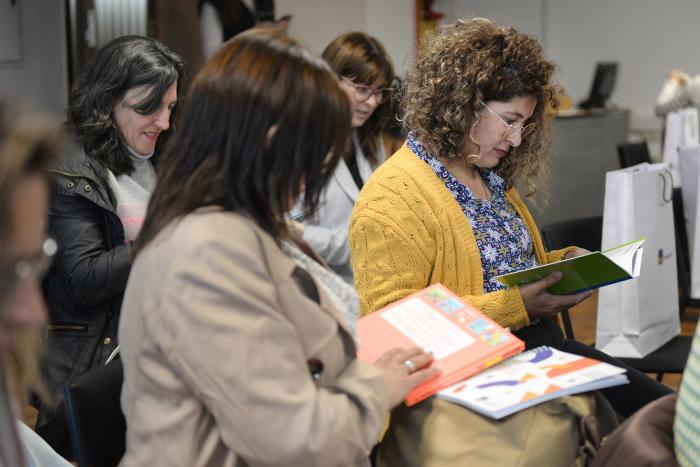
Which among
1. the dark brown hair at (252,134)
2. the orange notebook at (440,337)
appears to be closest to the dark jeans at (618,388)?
the orange notebook at (440,337)

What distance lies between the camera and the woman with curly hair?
6.56ft

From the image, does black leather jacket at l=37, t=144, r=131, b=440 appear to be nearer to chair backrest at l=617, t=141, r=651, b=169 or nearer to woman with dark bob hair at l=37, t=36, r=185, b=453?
woman with dark bob hair at l=37, t=36, r=185, b=453

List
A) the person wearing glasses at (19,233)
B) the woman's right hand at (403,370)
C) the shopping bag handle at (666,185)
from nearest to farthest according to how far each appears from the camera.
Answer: the person wearing glasses at (19,233)
the woman's right hand at (403,370)
the shopping bag handle at (666,185)

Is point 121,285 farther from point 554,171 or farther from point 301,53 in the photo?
point 554,171

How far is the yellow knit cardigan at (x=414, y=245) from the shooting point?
1.97 metres

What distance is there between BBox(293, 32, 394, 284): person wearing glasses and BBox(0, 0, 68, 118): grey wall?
2486mm

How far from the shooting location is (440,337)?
1.60m

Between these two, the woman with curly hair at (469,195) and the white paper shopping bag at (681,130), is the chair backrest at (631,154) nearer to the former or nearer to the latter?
the white paper shopping bag at (681,130)

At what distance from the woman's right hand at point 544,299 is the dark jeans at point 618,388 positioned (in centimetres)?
9

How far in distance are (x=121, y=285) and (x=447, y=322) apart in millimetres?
878

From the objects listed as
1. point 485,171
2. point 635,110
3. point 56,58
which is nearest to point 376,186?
point 485,171

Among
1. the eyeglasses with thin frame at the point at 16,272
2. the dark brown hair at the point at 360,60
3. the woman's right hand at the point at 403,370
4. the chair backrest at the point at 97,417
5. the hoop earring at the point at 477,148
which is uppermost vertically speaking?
the dark brown hair at the point at 360,60

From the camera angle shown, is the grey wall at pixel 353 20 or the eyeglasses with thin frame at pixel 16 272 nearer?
the eyeglasses with thin frame at pixel 16 272

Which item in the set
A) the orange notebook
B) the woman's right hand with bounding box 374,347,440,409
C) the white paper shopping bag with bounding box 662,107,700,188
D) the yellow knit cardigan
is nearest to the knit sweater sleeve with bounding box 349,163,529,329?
the yellow knit cardigan
